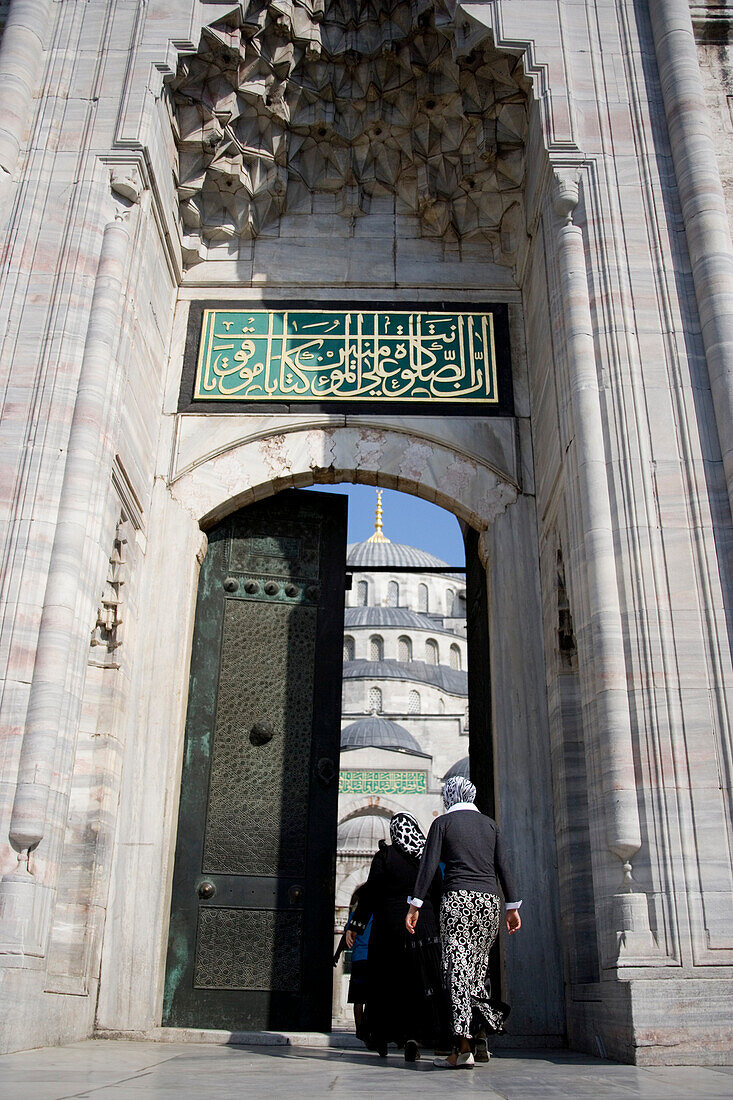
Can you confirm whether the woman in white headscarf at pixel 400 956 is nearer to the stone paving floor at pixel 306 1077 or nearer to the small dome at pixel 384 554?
the stone paving floor at pixel 306 1077

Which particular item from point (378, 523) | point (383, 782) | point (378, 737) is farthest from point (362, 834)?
point (378, 523)

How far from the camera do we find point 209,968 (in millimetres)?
5020

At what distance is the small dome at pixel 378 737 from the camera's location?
1391 inches

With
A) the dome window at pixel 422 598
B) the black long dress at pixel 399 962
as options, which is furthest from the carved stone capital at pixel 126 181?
the dome window at pixel 422 598

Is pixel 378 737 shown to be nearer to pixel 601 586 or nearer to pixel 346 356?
pixel 346 356

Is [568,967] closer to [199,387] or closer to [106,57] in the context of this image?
[199,387]

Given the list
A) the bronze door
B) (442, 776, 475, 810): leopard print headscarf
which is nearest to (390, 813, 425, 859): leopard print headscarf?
(442, 776, 475, 810): leopard print headscarf

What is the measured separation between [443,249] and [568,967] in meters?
4.45

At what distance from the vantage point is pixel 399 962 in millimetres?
4070

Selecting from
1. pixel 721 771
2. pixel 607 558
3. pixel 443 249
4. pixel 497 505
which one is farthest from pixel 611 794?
pixel 443 249

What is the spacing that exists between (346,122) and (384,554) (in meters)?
41.5

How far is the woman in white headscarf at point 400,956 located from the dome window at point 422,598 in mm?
45523

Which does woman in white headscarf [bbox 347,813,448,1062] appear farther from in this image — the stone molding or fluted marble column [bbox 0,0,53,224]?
fluted marble column [bbox 0,0,53,224]

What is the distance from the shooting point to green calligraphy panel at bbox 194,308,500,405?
6.02m
